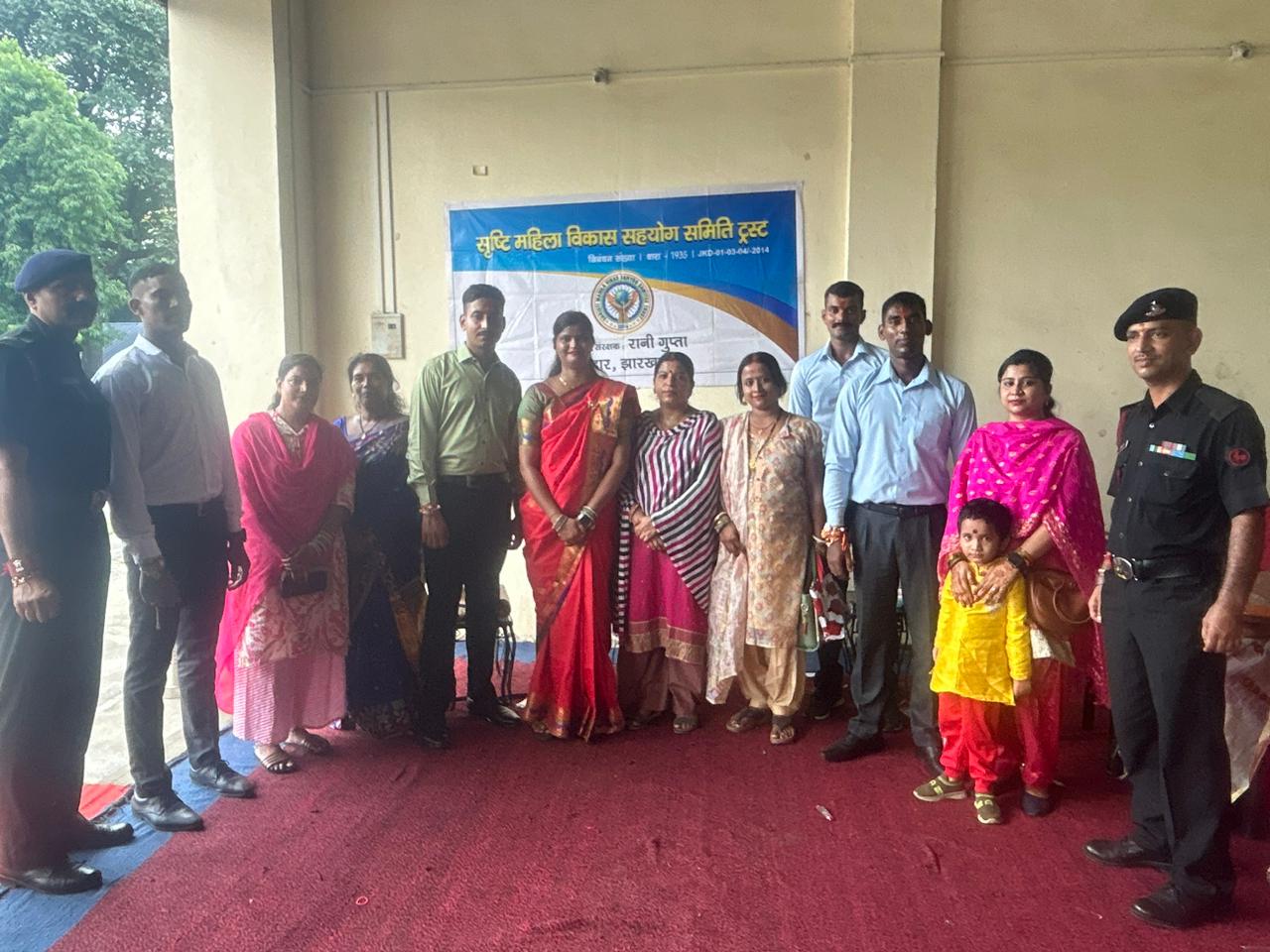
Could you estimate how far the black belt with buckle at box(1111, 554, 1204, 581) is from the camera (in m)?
1.99

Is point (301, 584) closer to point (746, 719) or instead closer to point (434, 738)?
point (434, 738)

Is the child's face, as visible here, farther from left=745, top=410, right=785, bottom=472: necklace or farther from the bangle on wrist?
left=745, top=410, right=785, bottom=472: necklace

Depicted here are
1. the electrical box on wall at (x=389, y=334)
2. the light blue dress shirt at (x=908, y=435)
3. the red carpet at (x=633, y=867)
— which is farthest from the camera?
the electrical box on wall at (x=389, y=334)

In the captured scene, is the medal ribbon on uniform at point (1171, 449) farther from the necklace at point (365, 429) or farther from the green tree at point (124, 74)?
the green tree at point (124, 74)

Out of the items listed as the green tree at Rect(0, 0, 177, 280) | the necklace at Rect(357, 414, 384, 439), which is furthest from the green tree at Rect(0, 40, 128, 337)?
the necklace at Rect(357, 414, 384, 439)

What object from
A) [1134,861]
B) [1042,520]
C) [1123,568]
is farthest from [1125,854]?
[1042,520]

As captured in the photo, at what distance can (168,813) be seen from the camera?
2.52 metres

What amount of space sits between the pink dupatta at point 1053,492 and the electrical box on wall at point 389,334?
3028 millimetres

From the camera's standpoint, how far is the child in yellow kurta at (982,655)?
2.47 m

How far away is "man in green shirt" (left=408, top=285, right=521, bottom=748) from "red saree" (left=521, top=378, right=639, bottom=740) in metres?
0.15

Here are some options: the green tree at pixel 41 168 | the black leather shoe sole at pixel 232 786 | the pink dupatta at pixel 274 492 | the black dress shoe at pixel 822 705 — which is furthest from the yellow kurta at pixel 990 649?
the green tree at pixel 41 168

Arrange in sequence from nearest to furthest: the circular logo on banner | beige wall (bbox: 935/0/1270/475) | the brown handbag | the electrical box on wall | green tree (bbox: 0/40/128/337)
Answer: the brown handbag, beige wall (bbox: 935/0/1270/475), the circular logo on banner, the electrical box on wall, green tree (bbox: 0/40/128/337)

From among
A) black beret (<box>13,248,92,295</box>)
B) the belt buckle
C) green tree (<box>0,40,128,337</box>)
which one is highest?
green tree (<box>0,40,128,337</box>)

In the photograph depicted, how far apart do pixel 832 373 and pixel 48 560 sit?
8.52 ft
